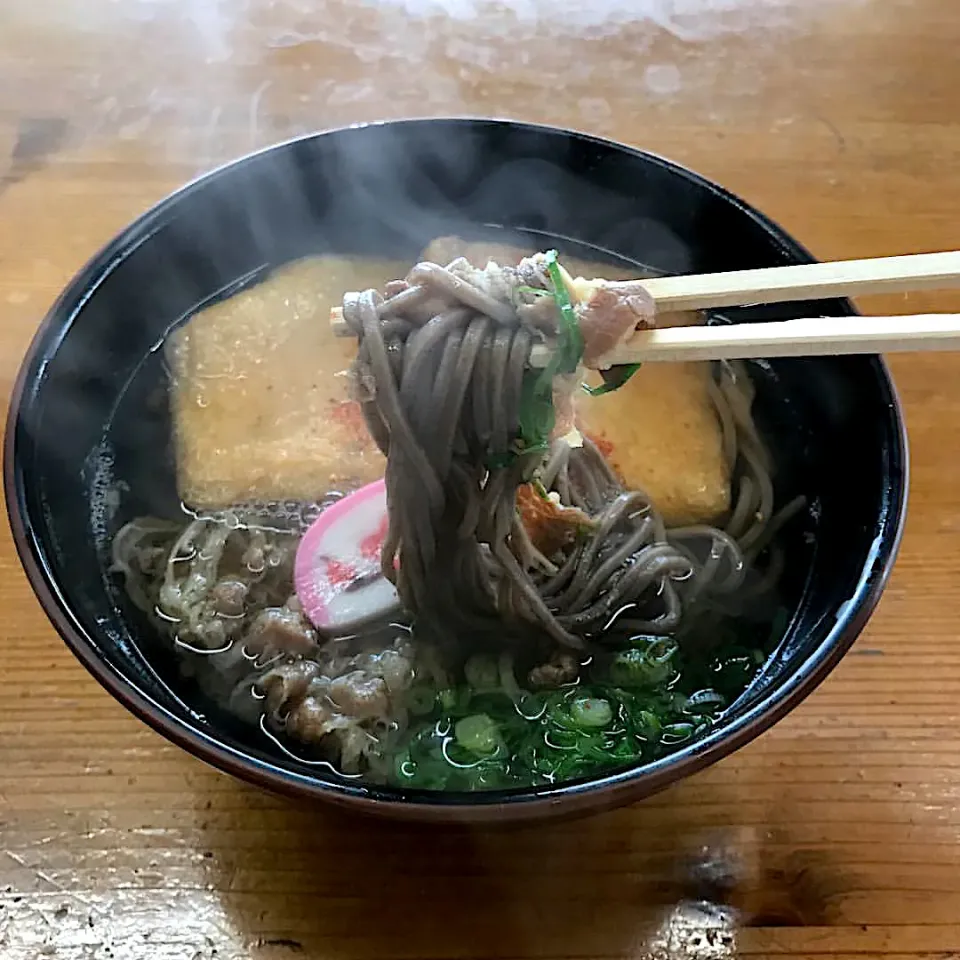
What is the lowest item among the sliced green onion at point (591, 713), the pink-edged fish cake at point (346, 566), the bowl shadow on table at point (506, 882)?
the bowl shadow on table at point (506, 882)

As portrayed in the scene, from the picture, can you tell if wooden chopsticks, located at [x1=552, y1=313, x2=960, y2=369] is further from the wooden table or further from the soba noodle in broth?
the wooden table

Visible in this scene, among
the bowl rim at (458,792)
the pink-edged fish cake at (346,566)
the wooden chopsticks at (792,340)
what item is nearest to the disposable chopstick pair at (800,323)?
the wooden chopsticks at (792,340)

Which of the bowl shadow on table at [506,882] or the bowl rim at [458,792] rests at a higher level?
the bowl rim at [458,792]

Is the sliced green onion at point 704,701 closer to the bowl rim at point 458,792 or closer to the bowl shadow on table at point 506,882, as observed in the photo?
the bowl shadow on table at point 506,882

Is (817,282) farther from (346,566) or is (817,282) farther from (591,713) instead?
(346,566)

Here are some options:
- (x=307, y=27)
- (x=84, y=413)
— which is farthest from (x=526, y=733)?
(x=307, y=27)

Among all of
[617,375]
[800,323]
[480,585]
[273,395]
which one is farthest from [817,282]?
[273,395]

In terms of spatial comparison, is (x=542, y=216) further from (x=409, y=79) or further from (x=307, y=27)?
(x=307, y=27)

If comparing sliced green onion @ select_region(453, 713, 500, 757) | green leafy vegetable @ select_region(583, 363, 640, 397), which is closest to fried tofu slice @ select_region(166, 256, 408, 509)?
sliced green onion @ select_region(453, 713, 500, 757)
